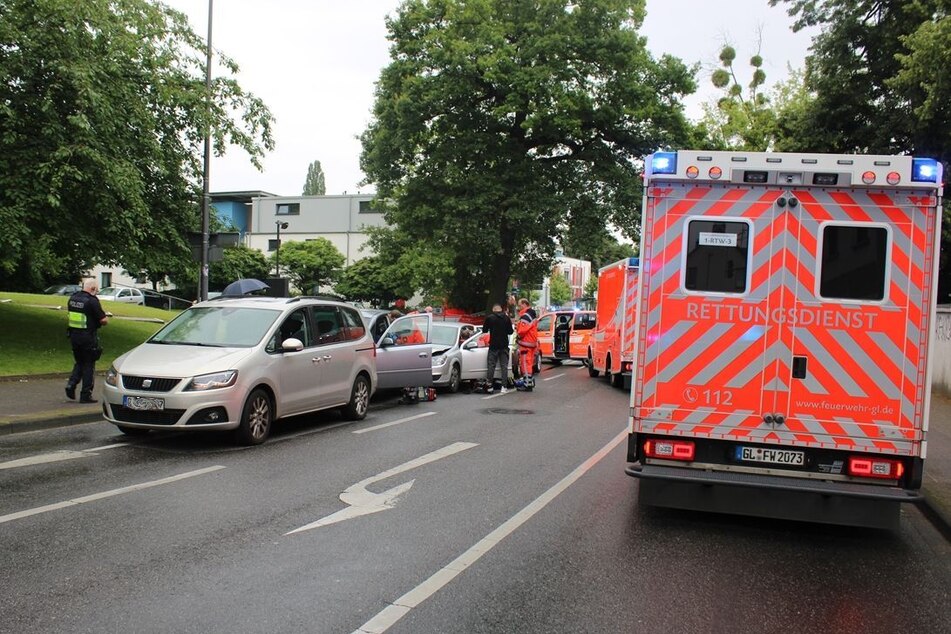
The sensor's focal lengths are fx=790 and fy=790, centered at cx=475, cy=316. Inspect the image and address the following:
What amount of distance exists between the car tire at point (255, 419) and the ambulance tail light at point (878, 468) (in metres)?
6.41

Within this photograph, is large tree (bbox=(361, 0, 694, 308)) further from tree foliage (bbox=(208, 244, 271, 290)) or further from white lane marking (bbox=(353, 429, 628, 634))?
tree foliage (bbox=(208, 244, 271, 290))

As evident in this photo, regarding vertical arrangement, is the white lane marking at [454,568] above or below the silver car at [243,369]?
below

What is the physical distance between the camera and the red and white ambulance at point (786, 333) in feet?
19.3

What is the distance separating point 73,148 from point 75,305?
180 inches

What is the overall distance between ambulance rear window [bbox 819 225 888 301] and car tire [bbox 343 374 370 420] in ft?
24.1

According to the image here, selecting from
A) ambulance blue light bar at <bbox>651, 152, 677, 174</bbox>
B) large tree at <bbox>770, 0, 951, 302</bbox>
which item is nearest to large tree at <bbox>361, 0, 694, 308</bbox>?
large tree at <bbox>770, 0, 951, 302</bbox>

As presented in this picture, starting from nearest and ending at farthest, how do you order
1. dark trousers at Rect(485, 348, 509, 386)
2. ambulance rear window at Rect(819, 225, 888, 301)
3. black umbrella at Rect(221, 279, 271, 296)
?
ambulance rear window at Rect(819, 225, 888, 301) < dark trousers at Rect(485, 348, 509, 386) < black umbrella at Rect(221, 279, 271, 296)

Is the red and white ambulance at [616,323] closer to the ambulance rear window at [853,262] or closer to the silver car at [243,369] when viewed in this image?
the silver car at [243,369]

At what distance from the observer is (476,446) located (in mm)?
9953

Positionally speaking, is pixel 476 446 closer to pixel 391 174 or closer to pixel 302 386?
pixel 302 386

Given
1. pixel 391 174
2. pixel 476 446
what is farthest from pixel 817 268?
pixel 391 174

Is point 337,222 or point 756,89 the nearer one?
point 756,89

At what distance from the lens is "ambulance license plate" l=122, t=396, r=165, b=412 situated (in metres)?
8.79

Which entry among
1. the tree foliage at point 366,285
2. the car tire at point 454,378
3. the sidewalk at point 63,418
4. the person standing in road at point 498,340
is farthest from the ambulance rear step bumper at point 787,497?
the tree foliage at point 366,285
